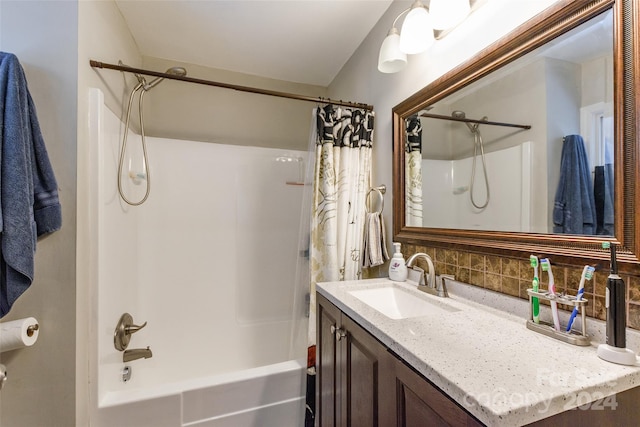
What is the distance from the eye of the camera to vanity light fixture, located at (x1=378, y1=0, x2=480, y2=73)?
104cm

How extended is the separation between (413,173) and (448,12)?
2.20ft

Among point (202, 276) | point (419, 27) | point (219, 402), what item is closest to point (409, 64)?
point (419, 27)

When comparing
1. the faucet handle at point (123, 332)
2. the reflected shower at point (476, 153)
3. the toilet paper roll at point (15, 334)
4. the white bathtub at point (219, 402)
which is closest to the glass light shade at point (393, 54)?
the reflected shower at point (476, 153)

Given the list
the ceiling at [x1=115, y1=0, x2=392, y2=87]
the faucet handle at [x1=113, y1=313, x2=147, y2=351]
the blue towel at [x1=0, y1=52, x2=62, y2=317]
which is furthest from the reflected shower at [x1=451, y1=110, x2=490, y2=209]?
the faucet handle at [x1=113, y1=313, x2=147, y2=351]

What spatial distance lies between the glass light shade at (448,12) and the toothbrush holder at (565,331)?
103cm

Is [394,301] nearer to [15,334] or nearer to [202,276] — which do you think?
[15,334]

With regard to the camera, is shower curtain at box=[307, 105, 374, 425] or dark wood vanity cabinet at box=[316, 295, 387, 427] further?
shower curtain at box=[307, 105, 374, 425]

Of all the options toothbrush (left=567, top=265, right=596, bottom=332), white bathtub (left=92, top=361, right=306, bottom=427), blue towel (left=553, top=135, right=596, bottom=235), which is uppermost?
blue towel (left=553, top=135, right=596, bottom=235)

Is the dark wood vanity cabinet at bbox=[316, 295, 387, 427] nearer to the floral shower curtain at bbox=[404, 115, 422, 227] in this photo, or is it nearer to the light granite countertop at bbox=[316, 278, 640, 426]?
the light granite countertop at bbox=[316, 278, 640, 426]

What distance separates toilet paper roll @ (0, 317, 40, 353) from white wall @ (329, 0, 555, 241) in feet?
5.17

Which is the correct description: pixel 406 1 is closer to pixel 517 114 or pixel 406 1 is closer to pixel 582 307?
pixel 517 114

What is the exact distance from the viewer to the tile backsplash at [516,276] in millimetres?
632

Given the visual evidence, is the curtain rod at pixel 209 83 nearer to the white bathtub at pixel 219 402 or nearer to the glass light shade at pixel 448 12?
the glass light shade at pixel 448 12

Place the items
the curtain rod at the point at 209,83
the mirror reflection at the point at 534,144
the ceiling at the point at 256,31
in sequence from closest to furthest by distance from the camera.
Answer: the mirror reflection at the point at 534,144 → the curtain rod at the point at 209,83 → the ceiling at the point at 256,31
